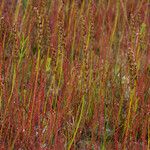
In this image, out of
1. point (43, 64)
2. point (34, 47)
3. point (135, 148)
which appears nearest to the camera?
point (135, 148)

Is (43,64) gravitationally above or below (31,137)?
above

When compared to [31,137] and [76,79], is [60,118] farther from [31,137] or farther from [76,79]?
[76,79]

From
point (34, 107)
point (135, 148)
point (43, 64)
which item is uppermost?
Result: point (43, 64)

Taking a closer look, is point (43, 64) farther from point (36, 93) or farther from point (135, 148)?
point (135, 148)

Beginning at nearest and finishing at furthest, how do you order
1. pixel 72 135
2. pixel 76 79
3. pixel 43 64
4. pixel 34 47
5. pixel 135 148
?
pixel 135 148 < pixel 72 135 < pixel 76 79 < pixel 43 64 < pixel 34 47

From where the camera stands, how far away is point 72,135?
243 cm

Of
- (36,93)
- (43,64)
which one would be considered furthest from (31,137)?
(43,64)

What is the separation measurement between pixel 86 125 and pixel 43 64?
0.48 m

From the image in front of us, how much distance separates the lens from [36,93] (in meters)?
2.46

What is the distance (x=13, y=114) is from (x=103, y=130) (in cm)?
50

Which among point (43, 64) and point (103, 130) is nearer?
point (103, 130)

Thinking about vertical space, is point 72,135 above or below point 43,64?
below

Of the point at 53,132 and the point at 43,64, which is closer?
the point at 53,132

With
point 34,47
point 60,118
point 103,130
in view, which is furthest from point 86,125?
point 34,47
